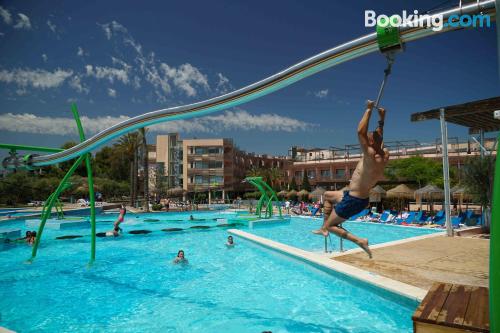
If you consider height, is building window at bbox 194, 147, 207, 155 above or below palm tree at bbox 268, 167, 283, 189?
above

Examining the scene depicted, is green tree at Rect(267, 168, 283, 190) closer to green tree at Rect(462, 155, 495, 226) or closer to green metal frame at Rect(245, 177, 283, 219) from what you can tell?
green metal frame at Rect(245, 177, 283, 219)

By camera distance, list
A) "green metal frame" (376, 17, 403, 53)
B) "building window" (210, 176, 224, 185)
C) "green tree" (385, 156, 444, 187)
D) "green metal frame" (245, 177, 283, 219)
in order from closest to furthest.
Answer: "green metal frame" (376, 17, 403, 53) < "green metal frame" (245, 177, 283, 219) < "green tree" (385, 156, 444, 187) < "building window" (210, 176, 224, 185)

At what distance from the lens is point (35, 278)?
1272 cm

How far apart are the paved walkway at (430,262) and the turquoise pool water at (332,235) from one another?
426cm

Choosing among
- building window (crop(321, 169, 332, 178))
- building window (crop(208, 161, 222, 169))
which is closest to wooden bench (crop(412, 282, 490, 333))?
building window (crop(321, 169, 332, 178))

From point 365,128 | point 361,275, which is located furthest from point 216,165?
point 365,128

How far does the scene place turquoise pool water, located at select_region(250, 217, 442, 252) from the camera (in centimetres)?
1934

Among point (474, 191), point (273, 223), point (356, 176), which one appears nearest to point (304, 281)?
point (356, 176)

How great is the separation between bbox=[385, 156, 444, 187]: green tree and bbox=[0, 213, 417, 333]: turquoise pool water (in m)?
36.9

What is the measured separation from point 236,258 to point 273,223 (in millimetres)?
11691

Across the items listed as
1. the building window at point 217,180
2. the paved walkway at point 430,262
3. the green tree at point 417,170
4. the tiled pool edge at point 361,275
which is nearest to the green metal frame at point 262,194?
the tiled pool edge at point 361,275

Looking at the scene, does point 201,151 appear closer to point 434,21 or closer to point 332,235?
point 332,235

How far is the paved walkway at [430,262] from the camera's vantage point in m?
9.25

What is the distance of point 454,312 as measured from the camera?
417cm
